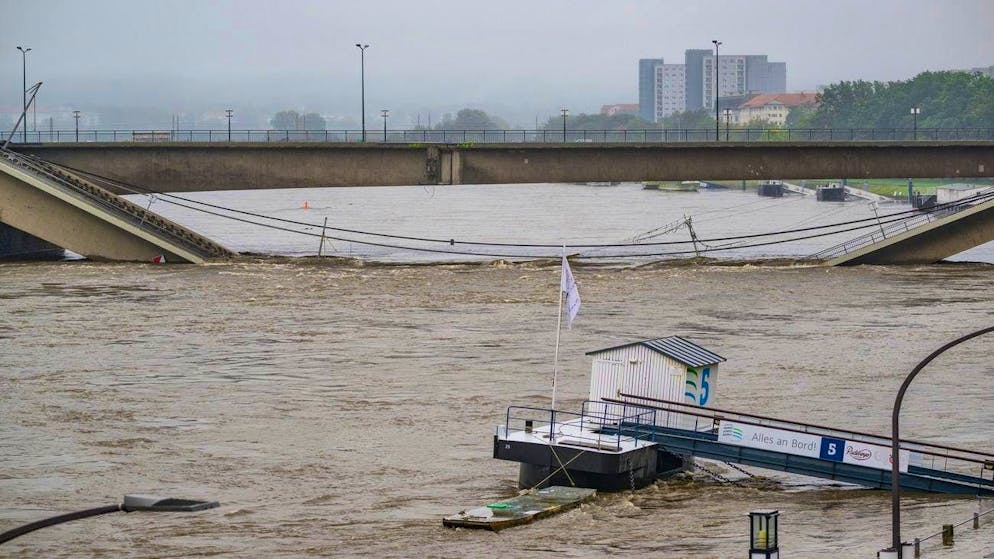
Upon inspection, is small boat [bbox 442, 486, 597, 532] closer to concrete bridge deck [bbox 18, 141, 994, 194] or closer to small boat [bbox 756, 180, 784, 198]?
concrete bridge deck [bbox 18, 141, 994, 194]

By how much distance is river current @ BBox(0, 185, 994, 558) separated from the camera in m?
30.9

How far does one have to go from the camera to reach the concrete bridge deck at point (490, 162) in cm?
8525

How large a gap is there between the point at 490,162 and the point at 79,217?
22858 mm

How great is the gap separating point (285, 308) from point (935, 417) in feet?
111

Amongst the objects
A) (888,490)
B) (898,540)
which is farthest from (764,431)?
(898,540)

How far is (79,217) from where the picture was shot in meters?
80.5

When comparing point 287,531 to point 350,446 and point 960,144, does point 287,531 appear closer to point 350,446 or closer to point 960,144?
point 350,446

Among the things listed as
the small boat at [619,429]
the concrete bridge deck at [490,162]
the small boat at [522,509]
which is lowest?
the small boat at [522,509]

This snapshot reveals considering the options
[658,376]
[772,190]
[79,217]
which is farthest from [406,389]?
[772,190]

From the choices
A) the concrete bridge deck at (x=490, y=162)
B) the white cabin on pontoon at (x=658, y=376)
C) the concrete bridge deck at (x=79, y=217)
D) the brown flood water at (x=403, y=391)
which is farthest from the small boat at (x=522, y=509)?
the concrete bridge deck at (x=490, y=162)

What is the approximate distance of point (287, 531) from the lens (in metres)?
30.7

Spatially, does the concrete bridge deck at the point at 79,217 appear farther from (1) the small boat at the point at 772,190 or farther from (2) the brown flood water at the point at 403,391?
(1) the small boat at the point at 772,190

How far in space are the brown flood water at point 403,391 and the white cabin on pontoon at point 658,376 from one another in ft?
6.67

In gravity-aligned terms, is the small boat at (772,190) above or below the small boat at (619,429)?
above
